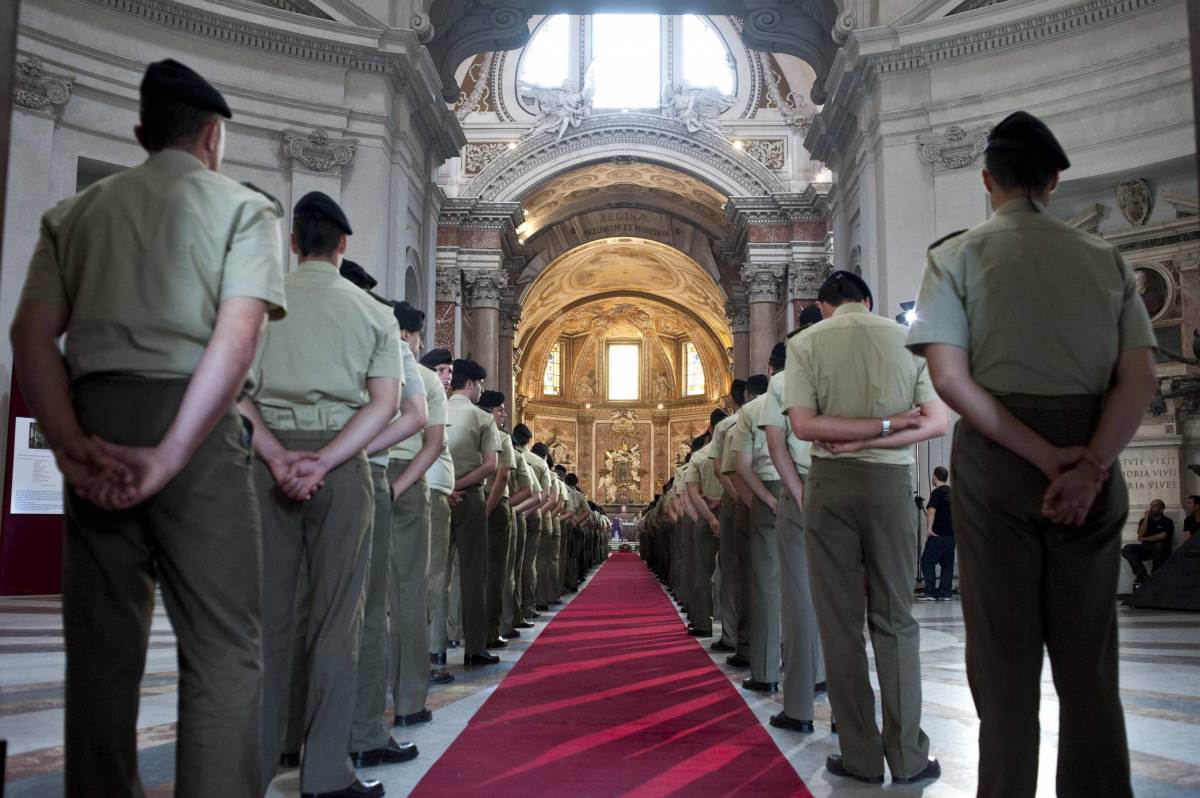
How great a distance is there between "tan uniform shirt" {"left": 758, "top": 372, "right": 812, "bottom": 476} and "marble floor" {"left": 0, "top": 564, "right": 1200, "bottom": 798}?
3.82 feet

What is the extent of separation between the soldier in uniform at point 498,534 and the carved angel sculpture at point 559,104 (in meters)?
19.1

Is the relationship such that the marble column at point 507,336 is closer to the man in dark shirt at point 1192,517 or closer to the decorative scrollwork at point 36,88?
the decorative scrollwork at point 36,88

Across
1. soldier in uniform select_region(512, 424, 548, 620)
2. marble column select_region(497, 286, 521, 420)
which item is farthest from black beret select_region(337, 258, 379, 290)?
marble column select_region(497, 286, 521, 420)

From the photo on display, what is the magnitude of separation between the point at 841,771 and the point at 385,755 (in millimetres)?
1583

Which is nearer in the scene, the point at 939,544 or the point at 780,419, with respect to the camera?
the point at 780,419

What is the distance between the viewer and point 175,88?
2303 mm

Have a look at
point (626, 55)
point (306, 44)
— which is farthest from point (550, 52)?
point (306, 44)

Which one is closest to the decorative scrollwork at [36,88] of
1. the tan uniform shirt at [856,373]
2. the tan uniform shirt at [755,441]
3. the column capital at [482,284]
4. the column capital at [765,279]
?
the tan uniform shirt at [755,441]

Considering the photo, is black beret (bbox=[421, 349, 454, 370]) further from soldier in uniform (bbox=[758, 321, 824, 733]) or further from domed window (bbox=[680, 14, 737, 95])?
domed window (bbox=[680, 14, 737, 95])

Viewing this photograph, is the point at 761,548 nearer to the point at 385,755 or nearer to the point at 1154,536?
the point at 385,755

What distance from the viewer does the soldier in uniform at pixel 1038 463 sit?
238cm

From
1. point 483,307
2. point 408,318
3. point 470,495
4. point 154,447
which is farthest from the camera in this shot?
point 483,307

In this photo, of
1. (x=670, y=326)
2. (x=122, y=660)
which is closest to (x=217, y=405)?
(x=122, y=660)

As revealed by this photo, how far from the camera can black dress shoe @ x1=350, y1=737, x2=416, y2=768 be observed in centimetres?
376
